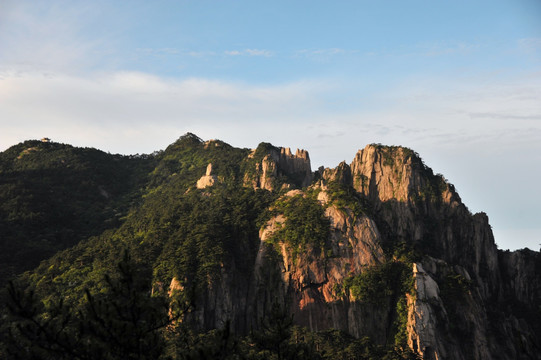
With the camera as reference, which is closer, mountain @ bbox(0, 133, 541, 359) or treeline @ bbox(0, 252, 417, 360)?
treeline @ bbox(0, 252, 417, 360)

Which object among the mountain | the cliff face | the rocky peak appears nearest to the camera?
the mountain

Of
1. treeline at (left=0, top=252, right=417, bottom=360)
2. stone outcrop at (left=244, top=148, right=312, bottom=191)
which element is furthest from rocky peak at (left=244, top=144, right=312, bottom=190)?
treeline at (left=0, top=252, right=417, bottom=360)

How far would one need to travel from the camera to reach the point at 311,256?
77.2m

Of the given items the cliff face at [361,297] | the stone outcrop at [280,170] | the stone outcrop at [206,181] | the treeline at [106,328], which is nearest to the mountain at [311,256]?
the cliff face at [361,297]

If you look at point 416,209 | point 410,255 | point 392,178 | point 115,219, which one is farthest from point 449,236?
point 115,219

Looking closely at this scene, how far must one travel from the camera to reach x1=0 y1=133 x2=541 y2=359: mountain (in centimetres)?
7019

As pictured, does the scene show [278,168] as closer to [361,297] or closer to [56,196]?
[361,297]

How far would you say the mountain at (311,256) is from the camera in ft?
230

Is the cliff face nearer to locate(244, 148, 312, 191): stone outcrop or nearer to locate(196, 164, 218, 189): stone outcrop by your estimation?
locate(244, 148, 312, 191): stone outcrop

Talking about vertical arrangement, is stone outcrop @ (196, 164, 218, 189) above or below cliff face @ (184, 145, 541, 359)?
above

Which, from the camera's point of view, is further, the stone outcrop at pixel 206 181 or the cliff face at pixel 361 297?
the stone outcrop at pixel 206 181

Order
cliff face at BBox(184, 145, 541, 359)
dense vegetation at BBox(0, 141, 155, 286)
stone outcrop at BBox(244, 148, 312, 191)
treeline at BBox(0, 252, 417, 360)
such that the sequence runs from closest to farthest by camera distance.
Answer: treeline at BBox(0, 252, 417, 360) → cliff face at BBox(184, 145, 541, 359) → dense vegetation at BBox(0, 141, 155, 286) → stone outcrop at BBox(244, 148, 312, 191)

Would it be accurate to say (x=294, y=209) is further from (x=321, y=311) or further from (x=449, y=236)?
(x=449, y=236)

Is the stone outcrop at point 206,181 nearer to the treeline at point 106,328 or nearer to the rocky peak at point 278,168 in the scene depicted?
the rocky peak at point 278,168
